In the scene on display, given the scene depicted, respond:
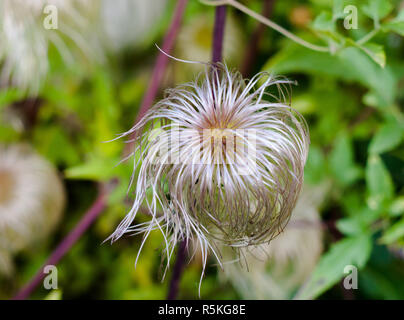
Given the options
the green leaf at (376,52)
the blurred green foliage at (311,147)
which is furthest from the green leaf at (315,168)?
the green leaf at (376,52)

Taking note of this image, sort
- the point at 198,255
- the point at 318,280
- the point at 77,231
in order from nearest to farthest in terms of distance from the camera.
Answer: the point at 318,280 → the point at 77,231 → the point at 198,255

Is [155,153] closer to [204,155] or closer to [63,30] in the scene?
[204,155]

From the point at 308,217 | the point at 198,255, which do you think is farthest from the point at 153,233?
the point at 308,217

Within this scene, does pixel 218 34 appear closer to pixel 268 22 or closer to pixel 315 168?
pixel 268 22

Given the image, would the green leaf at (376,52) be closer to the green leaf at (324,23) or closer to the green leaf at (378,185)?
the green leaf at (324,23)

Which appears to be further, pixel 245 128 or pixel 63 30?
pixel 63 30

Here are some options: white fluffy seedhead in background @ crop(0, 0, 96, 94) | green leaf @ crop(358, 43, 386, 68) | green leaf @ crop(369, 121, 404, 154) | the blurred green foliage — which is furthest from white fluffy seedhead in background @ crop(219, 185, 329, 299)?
white fluffy seedhead in background @ crop(0, 0, 96, 94)

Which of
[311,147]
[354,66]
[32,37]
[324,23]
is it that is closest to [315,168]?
[311,147]
